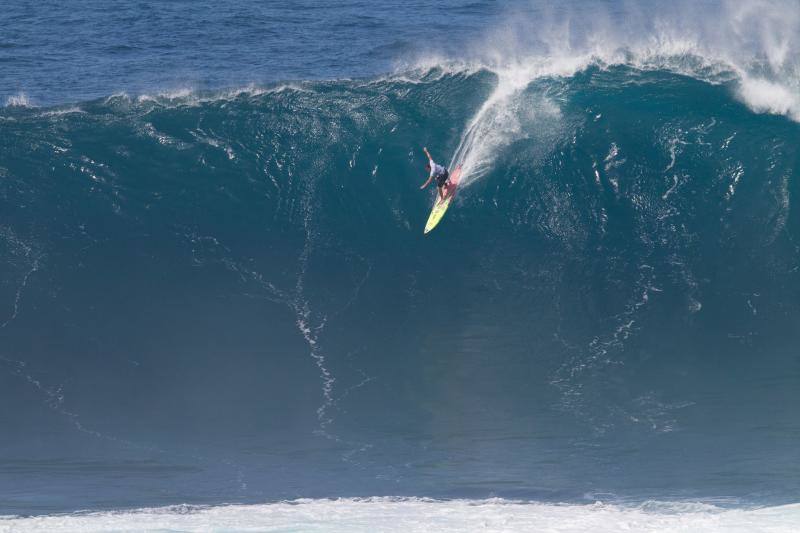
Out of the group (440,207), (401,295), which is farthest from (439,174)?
(401,295)

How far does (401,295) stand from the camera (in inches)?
661

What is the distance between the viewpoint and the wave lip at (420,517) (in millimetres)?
13250

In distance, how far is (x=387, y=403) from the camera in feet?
50.6

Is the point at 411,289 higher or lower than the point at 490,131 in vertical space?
lower

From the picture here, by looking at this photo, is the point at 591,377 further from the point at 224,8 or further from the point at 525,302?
the point at 224,8

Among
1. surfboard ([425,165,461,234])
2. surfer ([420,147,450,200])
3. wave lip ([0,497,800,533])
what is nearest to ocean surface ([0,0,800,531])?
wave lip ([0,497,800,533])

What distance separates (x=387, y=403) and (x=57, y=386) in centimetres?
502

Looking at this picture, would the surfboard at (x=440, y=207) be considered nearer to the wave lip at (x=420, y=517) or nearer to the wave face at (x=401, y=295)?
the wave face at (x=401, y=295)

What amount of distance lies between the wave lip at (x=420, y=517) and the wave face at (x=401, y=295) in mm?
250

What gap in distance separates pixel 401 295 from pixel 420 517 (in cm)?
425

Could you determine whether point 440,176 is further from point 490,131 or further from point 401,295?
point 490,131

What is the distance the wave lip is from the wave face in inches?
9.8

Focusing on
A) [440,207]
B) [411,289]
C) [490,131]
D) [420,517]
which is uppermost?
[490,131]

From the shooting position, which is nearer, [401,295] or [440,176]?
[401,295]
